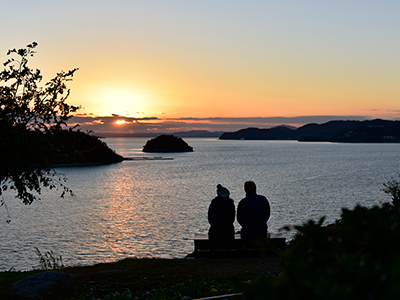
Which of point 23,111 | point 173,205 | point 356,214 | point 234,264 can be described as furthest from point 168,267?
point 173,205

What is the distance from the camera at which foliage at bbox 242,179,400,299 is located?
1.85 m

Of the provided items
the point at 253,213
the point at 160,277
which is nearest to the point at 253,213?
the point at 253,213

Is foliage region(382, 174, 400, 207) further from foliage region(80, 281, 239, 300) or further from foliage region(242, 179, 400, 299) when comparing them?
foliage region(80, 281, 239, 300)

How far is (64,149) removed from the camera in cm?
1286

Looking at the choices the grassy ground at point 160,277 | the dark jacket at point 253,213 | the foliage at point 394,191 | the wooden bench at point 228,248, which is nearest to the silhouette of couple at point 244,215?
the dark jacket at point 253,213

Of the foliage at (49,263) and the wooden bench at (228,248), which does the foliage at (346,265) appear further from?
the foliage at (49,263)

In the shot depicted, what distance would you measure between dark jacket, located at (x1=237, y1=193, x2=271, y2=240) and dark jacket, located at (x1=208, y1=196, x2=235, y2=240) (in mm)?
358

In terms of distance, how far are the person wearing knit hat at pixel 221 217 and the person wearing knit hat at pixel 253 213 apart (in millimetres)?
362

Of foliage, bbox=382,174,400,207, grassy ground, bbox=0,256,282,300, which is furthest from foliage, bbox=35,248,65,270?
foliage, bbox=382,174,400,207

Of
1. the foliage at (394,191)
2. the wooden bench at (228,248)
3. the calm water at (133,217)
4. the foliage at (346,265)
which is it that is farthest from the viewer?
the calm water at (133,217)

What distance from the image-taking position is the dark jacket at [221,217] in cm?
1086

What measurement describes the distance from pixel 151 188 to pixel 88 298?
58.1m

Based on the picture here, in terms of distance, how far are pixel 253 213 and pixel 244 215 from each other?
0.26 metres

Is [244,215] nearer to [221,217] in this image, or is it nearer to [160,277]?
[221,217]
